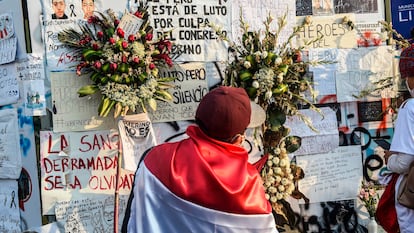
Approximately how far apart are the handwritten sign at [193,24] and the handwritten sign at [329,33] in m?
0.79

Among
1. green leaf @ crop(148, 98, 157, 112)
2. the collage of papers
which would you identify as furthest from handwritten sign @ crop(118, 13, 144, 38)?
green leaf @ crop(148, 98, 157, 112)

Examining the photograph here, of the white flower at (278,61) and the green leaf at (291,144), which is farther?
the green leaf at (291,144)

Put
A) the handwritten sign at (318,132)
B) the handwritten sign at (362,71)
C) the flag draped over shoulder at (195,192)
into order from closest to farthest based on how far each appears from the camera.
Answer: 1. the flag draped over shoulder at (195,192)
2. the handwritten sign at (318,132)
3. the handwritten sign at (362,71)

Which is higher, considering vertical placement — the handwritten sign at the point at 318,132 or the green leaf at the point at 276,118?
the green leaf at the point at 276,118

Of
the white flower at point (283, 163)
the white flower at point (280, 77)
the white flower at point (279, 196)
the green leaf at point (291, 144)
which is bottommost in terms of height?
the white flower at point (279, 196)

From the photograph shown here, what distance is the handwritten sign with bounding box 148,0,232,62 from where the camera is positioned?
14.4 ft

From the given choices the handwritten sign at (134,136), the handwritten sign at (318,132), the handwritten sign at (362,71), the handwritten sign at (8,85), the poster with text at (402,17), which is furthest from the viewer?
the poster with text at (402,17)

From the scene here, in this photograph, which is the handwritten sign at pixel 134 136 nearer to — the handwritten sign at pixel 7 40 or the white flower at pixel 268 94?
the white flower at pixel 268 94

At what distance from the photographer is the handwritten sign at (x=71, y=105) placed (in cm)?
424

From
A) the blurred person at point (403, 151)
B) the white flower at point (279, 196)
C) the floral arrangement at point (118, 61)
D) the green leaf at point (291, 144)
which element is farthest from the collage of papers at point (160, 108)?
the blurred person at point (403, 151)

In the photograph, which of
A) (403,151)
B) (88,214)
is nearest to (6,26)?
(88,214)

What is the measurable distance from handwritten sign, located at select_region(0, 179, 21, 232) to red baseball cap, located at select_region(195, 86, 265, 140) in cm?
286

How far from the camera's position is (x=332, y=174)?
4.87m

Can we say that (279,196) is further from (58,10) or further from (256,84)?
(58,10)
